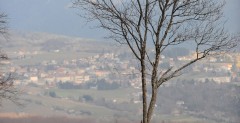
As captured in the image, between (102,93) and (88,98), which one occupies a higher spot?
(102,93)

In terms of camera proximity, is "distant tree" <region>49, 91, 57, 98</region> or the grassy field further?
"distant tree" <region>49, 91, 57, 98</region>

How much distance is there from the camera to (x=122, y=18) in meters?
9.11

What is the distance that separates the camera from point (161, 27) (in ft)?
29.6

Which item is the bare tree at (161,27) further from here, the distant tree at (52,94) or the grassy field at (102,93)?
the distant tree at (52,94)

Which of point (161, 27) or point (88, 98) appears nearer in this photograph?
point (161, 27)

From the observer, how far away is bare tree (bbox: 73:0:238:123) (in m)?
8.94

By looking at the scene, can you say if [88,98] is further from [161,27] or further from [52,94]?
[161,27]

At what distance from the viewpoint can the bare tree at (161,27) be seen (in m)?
8.94

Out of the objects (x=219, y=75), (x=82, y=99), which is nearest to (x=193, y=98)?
(x=219, y=75)

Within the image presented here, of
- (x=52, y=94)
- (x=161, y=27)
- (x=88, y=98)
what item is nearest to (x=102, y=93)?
(x=88, y=98)

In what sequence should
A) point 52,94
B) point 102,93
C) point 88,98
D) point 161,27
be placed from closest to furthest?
point 161,27
point 88,98
point 102,93
point 52,94

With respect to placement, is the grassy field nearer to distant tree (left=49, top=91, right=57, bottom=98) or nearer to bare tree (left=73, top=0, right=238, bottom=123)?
distant tree (left=49, top=91, right=57, bottom=98)

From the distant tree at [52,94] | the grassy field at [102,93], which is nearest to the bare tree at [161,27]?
the grassy field at [102,93]

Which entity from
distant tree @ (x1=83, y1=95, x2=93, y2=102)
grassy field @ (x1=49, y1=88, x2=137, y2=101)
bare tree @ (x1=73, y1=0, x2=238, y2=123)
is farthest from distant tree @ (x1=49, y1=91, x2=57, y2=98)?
bare tree @ (x1=73, y1=0, x2=238, y2=123)
